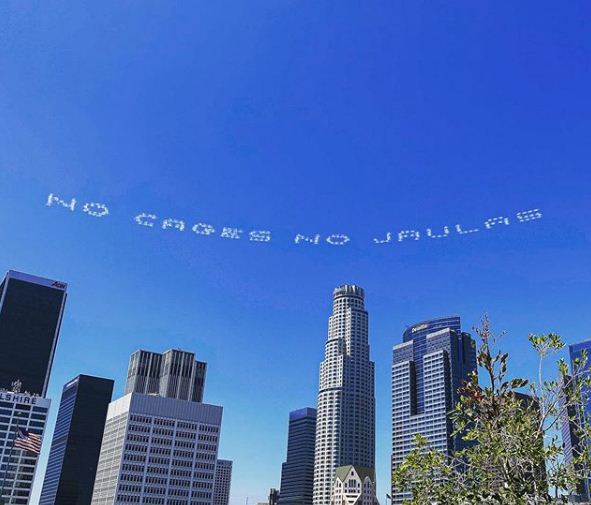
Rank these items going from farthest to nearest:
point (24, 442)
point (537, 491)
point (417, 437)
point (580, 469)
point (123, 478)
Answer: point (123, 478) < point (24, 442) < point (417, 437) < point (580, 469) < point (537, 491)

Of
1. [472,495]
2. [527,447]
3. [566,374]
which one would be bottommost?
[472,495]

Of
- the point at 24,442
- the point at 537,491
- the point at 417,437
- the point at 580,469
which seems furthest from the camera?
the point at 24,442

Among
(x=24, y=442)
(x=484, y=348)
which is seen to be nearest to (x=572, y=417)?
(x=484, y=348)

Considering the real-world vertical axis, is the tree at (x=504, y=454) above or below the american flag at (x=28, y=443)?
below

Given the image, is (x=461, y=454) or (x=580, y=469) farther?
(x=461, y=454)

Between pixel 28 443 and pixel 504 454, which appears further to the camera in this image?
pixel 28 443

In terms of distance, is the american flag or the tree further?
the american flag

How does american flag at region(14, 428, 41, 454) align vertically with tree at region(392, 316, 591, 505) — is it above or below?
above

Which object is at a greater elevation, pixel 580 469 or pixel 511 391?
pixel 511 391

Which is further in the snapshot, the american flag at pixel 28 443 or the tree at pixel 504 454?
the american flag at pixel 28 443

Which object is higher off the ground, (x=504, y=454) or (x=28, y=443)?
(x=28, y=443)

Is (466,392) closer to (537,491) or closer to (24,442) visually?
(537,491)
